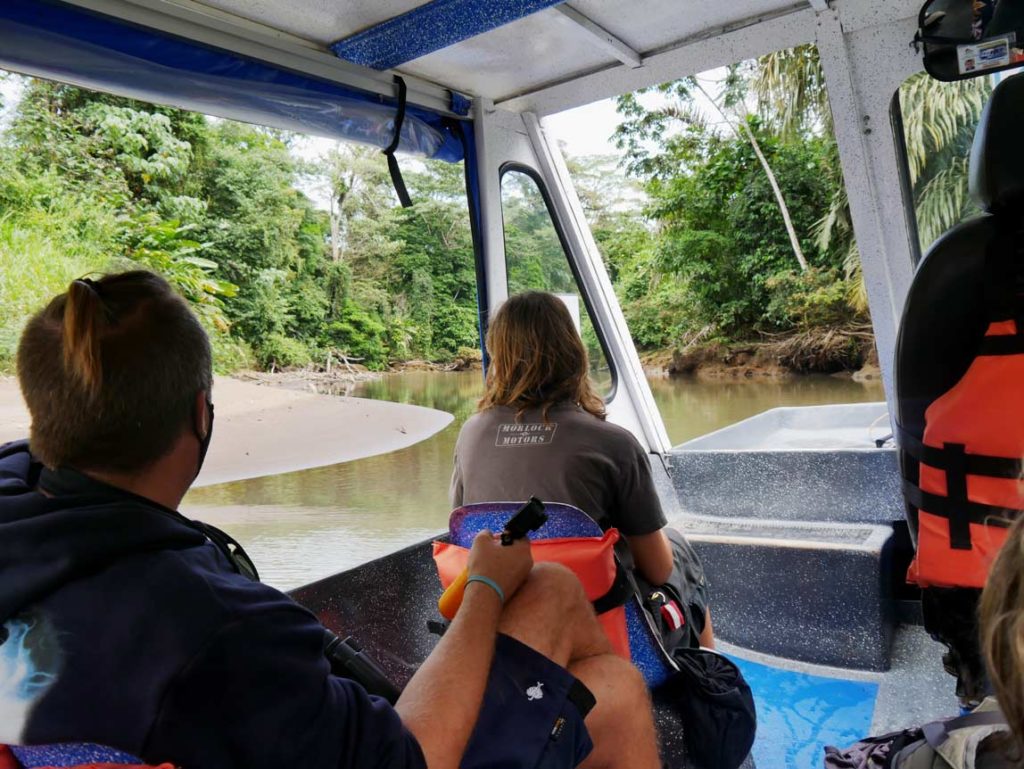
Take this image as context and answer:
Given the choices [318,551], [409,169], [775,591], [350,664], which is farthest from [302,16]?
[775,591]

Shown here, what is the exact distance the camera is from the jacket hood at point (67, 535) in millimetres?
816

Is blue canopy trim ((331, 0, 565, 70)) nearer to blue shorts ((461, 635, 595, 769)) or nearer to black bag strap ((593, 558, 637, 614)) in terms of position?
black bag strap ((593, 558, 637, 614))

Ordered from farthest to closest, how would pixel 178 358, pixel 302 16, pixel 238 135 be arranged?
pixel 238 135, pixel 302 16, pixel 178 358

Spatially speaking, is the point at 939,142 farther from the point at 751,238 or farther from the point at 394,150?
the point at 751,238

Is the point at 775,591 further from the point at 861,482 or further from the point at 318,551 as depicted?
the point at 318,551

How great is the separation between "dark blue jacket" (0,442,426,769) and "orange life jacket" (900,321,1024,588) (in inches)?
49.5

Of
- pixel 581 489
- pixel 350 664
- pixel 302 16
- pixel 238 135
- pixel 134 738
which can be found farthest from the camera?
pixel 238 135

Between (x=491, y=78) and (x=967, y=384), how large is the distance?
2.35 meters

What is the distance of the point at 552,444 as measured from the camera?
1856 mm

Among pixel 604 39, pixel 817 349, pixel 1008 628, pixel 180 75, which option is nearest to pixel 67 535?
pixel 1008 628

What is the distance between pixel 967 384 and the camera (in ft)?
5.00

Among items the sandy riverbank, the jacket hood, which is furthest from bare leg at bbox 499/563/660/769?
the sandy riverbank

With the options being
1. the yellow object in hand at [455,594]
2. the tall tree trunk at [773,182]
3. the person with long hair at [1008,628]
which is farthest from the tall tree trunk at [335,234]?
the tall tree trunk at [773,182]

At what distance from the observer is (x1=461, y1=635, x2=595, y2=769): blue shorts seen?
3.72 ft
